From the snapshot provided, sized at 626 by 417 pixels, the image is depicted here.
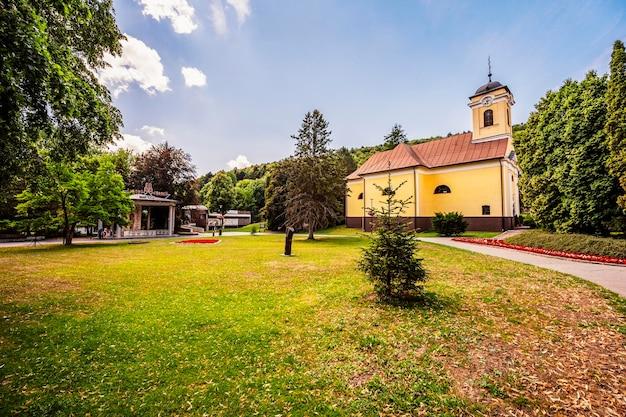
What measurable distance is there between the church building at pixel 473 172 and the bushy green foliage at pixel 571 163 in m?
7.88

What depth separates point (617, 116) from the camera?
443 inches

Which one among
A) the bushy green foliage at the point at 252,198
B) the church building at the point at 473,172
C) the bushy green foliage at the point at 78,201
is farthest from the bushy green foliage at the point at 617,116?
the bushy green foliage at the point at 252,198

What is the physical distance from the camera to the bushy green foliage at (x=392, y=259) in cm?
593

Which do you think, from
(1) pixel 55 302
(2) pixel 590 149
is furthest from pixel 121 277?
(2) pixel 590 149

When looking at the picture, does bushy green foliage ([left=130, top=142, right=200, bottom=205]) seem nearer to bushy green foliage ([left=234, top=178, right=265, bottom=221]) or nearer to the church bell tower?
bushy green foliage ([left=234, top=178, right=265, bottom=221])

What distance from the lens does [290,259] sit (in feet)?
40.1

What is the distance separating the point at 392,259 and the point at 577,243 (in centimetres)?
1139

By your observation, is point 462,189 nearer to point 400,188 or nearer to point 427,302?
point 400,188

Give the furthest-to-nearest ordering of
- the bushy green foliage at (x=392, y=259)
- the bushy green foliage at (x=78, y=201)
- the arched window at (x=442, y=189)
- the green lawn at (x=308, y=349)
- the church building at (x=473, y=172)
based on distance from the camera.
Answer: the arched window at (x=442, y=189) < the church building at (x=473, y=172) < the bushy green foliage at (x=78, y=201) < the bushy green foliage at (x=392, y=259) < the green lawn at (x=308, y=349)

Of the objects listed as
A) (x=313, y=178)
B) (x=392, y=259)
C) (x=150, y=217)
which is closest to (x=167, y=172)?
(x=150, y=217)

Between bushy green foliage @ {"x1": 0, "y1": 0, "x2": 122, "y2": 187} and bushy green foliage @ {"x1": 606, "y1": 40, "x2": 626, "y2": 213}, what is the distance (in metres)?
17.2

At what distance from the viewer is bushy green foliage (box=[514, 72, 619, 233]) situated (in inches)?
487

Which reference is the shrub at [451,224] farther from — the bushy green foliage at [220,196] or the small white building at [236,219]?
the bushy green foliage at [220,196]

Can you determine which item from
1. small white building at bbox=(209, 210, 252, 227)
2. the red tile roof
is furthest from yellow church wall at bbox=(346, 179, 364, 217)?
small white building at bbox=(209, 210, 252, 227)
